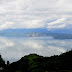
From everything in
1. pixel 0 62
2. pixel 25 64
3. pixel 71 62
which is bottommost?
pixel 71 62

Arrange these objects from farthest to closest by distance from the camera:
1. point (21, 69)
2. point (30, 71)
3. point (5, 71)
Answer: point (5, 71) → point (21, 69) → point (30, 71)

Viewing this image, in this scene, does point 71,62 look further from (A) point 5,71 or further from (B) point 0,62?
(B) point 0,62

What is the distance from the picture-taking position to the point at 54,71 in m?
31.3

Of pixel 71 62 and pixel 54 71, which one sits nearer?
pixel 54 71

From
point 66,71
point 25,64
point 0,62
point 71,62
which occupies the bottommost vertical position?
point 66,71

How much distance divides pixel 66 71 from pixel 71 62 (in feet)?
19.0

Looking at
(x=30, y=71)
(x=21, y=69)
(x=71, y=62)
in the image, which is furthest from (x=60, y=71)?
(x=21, y=69)

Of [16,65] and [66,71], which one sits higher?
[16,65]

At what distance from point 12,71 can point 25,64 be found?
4.40 m

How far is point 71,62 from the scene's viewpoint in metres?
33.7

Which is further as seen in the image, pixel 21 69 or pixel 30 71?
pixel 21 69

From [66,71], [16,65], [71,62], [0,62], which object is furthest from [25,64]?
[0,62]

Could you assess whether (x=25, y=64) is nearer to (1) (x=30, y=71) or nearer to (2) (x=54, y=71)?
(1) (x=30, y=71)

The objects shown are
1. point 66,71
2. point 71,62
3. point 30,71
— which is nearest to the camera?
point 66,71
